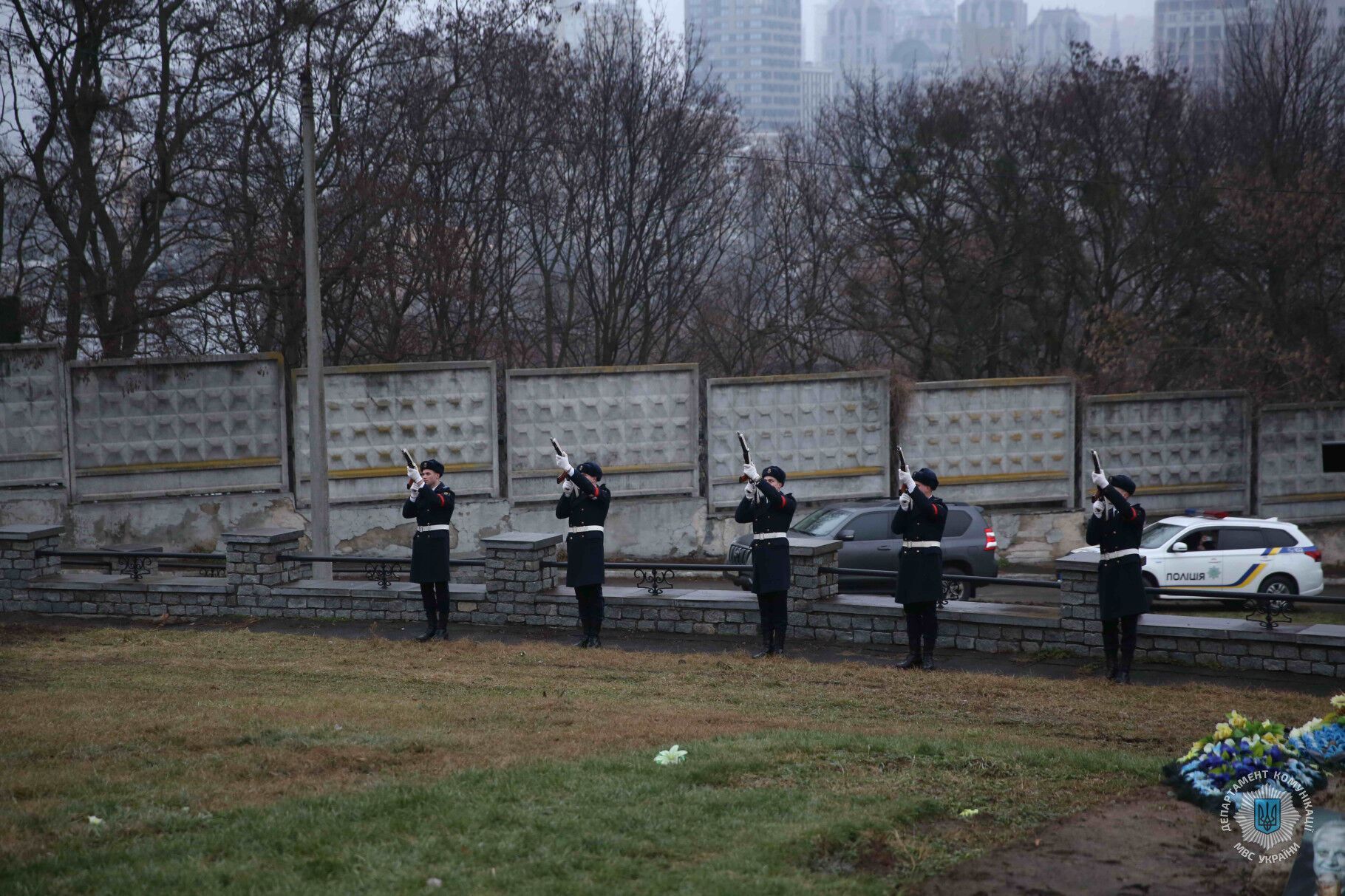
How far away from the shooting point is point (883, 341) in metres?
28.6

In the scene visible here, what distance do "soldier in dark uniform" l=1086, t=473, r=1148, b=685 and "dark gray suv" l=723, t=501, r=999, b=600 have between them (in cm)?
586

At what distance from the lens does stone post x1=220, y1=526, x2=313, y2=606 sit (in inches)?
591

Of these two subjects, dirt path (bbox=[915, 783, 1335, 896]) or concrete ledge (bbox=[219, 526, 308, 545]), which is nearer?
dirt path (bbox=[915, 783, 1335, 896])

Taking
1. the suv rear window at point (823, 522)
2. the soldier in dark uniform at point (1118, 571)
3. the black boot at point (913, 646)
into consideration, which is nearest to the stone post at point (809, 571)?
the black boot at point (913, 646)

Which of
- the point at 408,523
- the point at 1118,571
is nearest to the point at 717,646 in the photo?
the point at 1118,571

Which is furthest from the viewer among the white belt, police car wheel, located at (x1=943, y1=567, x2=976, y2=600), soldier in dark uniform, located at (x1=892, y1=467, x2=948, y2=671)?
police car wheel, located at (x1=943, y1=567, x2=976, y2=600)

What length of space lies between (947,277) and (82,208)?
17874mm

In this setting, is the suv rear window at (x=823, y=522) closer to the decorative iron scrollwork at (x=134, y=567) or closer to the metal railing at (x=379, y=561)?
the metal railing at (x=379, y=561)

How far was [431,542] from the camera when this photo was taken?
13.3 meters

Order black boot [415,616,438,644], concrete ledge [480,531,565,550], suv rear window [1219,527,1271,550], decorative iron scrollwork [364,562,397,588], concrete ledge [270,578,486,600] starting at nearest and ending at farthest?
black boot [415,616,438,644]
concrete ledge [480,531,565,550]
concrete ledge [270,578,486,600]
decorative iron scrollwork [364,562,397,588]
suv rear window [1219,527,1271,550]

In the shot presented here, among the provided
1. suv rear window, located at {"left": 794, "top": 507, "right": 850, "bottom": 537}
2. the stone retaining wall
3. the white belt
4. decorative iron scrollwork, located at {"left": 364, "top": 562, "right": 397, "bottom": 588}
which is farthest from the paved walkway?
suv rear window, located at {"left": 794, "top": 507, "right": 850, "bottom": 537}

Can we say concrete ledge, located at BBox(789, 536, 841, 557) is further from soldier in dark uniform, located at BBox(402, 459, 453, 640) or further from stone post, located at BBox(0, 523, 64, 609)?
stone post, located at BBox(0, 523, 64, 609)

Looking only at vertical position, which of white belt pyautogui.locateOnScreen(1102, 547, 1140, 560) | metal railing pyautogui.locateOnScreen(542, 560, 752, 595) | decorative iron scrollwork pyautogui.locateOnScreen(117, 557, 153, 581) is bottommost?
decorative iron scrollwork pyautogui.locateOnScreen(117, 557, 153, 581)

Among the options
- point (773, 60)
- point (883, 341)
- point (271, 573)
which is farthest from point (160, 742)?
point (773, 60)
